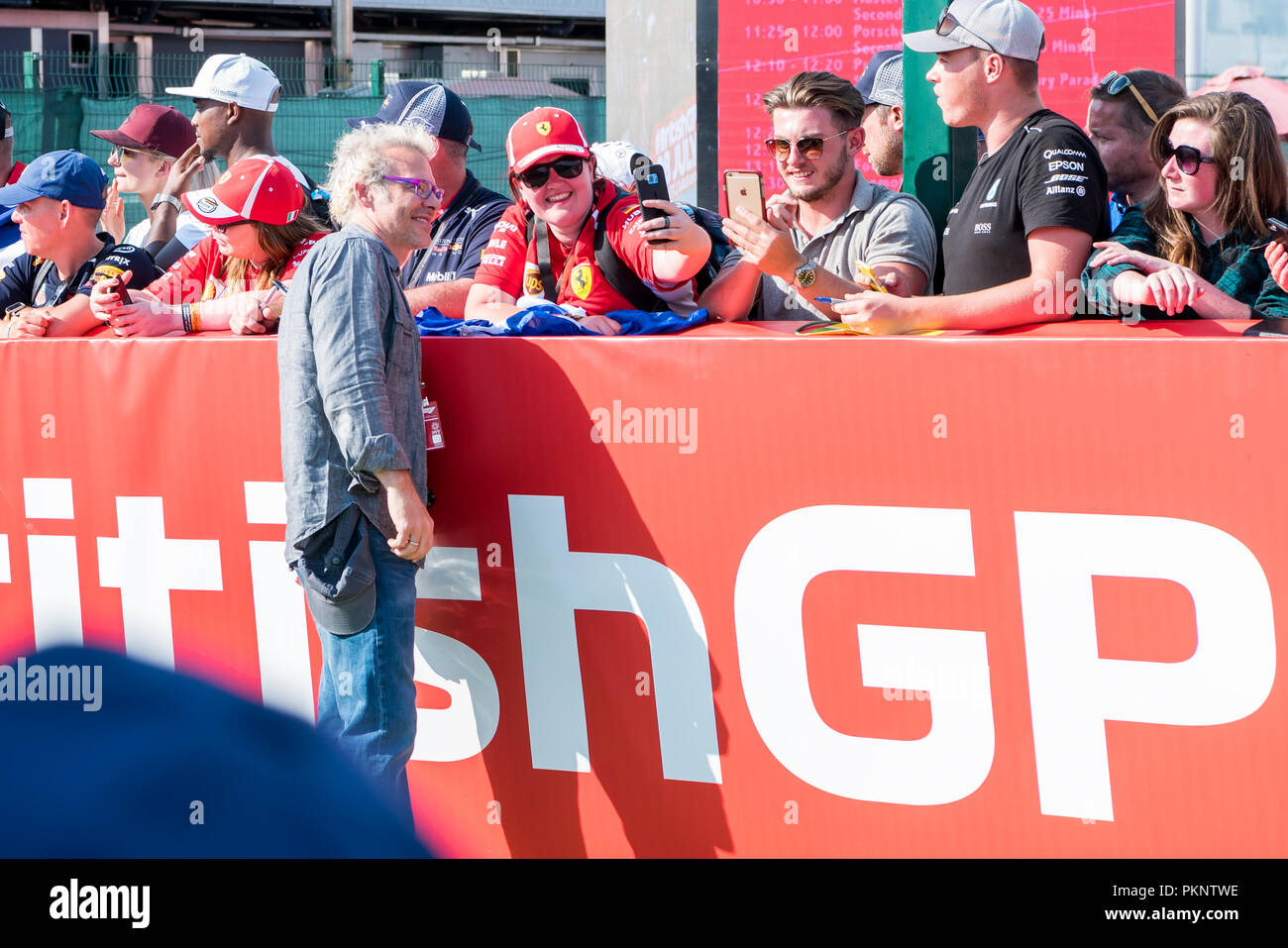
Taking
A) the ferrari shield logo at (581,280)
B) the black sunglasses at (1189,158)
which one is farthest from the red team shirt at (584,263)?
the black sunglasses at (1189,158)

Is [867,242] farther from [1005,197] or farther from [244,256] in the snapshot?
[244,256]

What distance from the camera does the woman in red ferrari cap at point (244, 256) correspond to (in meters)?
3.44

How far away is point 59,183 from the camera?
161 inches

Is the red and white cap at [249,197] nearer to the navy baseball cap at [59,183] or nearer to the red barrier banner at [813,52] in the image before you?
the navy baseball cap at [59,183]

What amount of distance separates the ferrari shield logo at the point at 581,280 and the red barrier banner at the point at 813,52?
465cm

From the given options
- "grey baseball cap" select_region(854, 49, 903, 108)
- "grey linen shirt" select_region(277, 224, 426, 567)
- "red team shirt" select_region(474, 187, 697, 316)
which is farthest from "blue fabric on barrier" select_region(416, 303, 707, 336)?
"grey baseball cap" select_region(854, 49, 903, 108)

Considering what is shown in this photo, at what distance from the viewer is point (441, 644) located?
3234 millimetres

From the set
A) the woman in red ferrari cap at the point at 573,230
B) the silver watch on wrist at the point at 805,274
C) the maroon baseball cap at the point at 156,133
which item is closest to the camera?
the silver watch on wrist at the point at 805,274

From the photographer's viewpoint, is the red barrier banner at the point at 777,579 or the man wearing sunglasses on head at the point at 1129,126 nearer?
the red barrier banner at the point at 777,579

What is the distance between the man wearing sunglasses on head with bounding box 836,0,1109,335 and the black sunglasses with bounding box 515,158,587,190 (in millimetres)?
947
